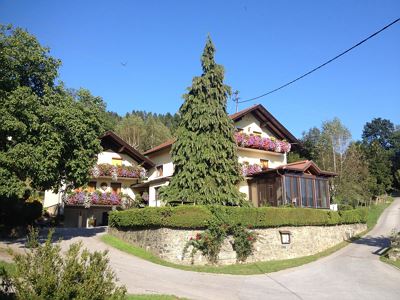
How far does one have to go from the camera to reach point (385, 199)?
65188 mm

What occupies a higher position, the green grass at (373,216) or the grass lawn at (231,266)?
the green grass at (373,216)

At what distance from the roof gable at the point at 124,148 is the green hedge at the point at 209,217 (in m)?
12.8

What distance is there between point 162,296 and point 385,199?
6198 centimetres

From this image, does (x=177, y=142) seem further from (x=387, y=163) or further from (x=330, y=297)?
(x=387, y=163)

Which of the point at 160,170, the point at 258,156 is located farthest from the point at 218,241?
the point at 160,170

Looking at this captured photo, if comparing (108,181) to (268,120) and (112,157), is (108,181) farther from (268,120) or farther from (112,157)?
(268,120)

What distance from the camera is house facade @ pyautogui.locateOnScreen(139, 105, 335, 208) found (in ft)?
105

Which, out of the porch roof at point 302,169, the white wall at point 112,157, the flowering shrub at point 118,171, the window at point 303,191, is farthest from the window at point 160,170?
the window at point 303,191

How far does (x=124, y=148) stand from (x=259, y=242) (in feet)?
65.0

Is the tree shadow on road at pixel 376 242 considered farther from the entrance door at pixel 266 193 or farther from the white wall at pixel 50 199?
the white wall at pixel 50 199

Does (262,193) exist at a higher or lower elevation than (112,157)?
lower

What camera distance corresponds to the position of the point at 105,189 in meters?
37.7

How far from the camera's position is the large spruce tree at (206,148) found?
24.3 meters

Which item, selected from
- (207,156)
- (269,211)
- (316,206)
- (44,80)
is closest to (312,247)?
(269,211)
